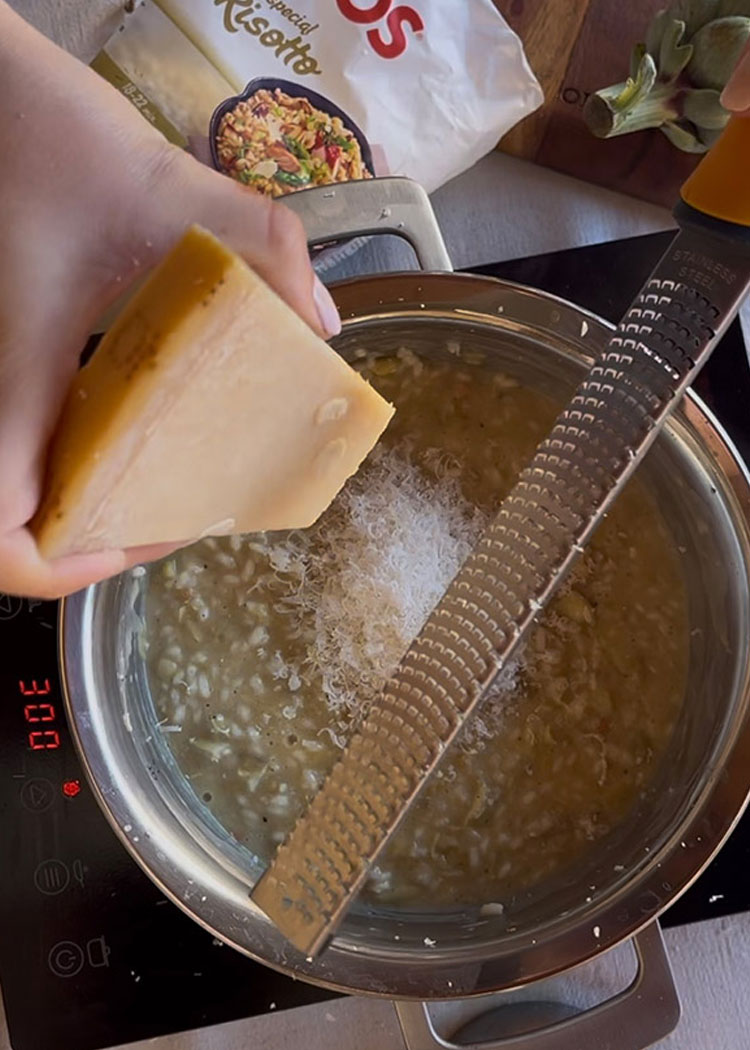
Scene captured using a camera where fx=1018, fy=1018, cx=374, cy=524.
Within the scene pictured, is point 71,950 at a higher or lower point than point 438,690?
lower

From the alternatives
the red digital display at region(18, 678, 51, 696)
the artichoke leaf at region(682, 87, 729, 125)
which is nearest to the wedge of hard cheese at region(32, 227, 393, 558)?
the red digital display at region(18, 678, 51, 696)

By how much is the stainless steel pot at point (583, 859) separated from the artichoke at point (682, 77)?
24cm

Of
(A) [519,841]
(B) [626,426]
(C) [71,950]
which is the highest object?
(B) [626,426]

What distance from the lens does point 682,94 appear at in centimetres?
100

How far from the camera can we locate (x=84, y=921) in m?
1.03

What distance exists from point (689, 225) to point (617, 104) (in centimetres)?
36

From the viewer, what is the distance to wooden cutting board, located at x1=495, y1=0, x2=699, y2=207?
43.2 inches

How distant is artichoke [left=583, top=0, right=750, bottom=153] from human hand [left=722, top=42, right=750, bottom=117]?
0.75ft

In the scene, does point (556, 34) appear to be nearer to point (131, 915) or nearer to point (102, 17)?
A: point (102, 17)

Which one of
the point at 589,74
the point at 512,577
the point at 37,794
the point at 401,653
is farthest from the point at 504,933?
the point at 589,74

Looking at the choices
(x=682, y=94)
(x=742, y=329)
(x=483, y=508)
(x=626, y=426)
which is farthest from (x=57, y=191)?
(x=742, y=329)

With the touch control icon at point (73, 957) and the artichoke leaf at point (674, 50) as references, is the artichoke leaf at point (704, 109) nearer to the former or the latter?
the artichoke leaf at point (674, 50)

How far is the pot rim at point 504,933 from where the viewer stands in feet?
2.77

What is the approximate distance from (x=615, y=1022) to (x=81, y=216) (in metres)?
0.85
